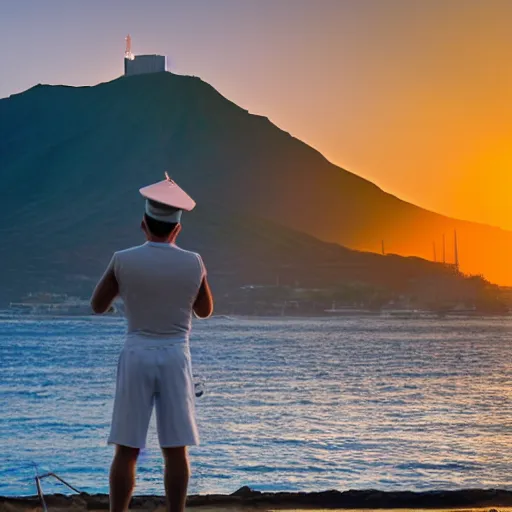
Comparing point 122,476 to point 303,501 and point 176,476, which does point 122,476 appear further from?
point 303,501

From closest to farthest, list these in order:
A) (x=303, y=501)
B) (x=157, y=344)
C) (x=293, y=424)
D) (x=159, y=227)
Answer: (x=157, y=344) < (x=159, y=227) < (x=303, y=501) < (x=293, y=424)

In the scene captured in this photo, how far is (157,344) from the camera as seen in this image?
3.80 metres

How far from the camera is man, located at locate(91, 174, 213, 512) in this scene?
3.80 meters

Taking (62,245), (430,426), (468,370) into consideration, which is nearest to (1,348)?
(468,370)

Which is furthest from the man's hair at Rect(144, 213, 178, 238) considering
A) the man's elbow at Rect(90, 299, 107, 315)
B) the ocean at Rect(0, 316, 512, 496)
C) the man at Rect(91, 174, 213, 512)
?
the ocean at Rect(0, 316, 512, 496)

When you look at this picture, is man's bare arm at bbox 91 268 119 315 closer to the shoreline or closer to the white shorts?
the white shorts

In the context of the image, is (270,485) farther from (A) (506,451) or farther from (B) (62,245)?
(B) (62,245)

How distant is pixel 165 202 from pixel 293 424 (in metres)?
21.8

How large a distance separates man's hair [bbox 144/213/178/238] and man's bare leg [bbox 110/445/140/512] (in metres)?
0.78

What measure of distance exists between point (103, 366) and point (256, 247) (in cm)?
12347

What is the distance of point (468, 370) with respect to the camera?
53.4 meters

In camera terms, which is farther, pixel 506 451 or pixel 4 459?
pixel 506 451

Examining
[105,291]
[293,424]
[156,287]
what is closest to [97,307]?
[105,291]

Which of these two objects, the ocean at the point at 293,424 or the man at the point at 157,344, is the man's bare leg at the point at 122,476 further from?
the ocean at the point at 293,424
